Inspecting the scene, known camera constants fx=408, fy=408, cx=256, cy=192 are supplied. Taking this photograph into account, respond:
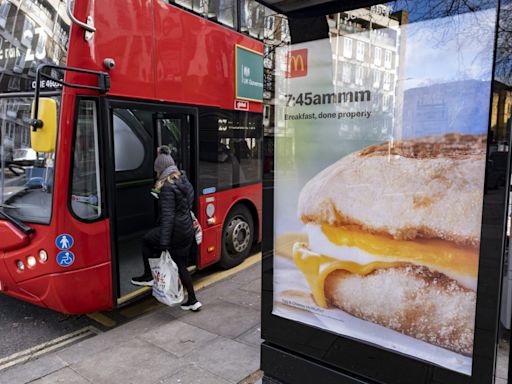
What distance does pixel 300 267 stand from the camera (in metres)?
2.61

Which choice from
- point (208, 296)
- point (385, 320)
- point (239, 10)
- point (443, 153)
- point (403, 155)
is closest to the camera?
point (443, 153)

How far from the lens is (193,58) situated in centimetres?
489

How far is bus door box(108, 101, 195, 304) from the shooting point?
17.8 ft

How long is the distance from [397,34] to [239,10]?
4166mm

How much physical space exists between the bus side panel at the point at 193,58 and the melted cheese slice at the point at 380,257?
9.25 feet

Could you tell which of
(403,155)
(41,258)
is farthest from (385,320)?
(41,258)

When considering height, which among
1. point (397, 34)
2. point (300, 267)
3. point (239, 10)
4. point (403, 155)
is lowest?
point (300, 267)

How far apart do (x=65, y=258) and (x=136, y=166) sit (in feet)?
10.1

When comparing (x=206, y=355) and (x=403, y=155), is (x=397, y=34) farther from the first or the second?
(x=206, y=355)

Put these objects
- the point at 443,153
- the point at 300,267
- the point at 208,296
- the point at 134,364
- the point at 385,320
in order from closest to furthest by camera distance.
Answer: the point at 443,153
the point at 385,320
the point at 300,267
the point at 134,364
the point at 208,296

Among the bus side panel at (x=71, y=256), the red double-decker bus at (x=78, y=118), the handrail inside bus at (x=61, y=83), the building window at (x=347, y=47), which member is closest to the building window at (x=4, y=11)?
the red double-decker bus at (x=78, y=118)

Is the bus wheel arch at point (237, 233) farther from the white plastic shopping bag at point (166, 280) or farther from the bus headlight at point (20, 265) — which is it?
the bus headlight at point (20, 265)

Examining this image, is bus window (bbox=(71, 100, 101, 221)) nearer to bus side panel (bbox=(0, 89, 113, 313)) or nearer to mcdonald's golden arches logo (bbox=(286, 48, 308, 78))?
bus side panel (bbox=(0, 89, 113, 313))

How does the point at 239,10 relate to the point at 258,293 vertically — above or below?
above
